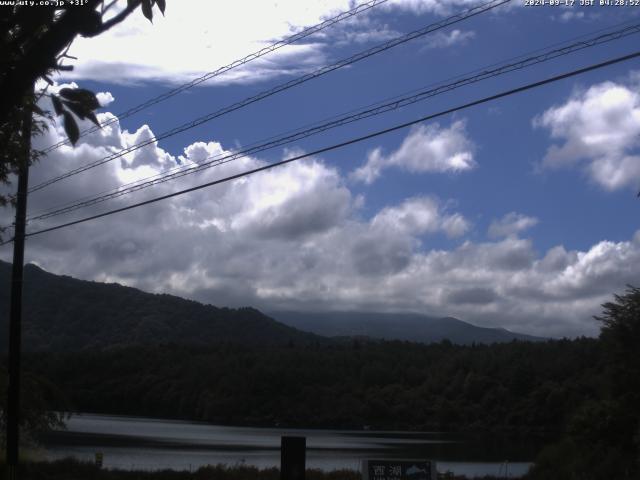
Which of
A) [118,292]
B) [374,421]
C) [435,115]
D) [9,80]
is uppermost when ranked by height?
[118,292]

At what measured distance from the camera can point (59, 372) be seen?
8662 centimetres

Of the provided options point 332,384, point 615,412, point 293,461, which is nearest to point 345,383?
point 332,384

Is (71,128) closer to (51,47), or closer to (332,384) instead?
(51,47)

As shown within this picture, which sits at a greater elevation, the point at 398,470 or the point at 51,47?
the point at 51,47

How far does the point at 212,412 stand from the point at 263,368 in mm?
10869

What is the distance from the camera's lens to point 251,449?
5959 centimetres

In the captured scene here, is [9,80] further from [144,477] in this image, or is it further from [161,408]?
[161,408]

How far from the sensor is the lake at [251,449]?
44719 mm

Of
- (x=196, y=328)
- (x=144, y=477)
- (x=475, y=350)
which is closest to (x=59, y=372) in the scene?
(x=475, y=350)

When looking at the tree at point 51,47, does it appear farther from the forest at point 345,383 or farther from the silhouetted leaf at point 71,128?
the forest at point 345,383

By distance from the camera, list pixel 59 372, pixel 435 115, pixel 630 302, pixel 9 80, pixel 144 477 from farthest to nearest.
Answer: pixel 59 372 < pixel 144 477 < pixel 630 302 < pixel 435 115 < pixel 9 80

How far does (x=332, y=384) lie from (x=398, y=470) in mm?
91693

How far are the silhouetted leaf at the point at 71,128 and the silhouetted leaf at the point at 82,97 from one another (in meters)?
0.10

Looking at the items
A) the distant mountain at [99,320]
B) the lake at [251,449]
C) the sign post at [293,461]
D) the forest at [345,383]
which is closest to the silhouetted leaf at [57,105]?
the sign post at [293,461]
